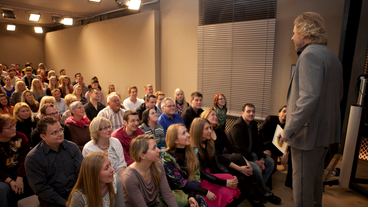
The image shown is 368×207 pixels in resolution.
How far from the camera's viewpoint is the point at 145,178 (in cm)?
184

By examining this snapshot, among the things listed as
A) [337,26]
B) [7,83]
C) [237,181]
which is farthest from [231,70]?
[7,83]

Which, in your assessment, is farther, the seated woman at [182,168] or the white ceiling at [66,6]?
the white ceiling at [66,6]

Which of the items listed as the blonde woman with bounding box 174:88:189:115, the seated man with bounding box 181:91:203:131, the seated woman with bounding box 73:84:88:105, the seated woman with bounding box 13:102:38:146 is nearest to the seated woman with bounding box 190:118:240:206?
the seated man with bounding box 181:91:203:131

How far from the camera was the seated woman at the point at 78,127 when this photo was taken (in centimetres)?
279

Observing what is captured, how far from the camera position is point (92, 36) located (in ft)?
26.3

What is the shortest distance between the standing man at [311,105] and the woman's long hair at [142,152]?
109 centimetres

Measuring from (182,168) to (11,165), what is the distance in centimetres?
182

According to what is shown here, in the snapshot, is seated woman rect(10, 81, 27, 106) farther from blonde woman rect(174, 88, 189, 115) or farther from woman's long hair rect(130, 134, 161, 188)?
woman's long hair rect(130, 134, 161, 188)

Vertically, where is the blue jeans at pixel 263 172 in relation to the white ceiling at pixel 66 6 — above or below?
below

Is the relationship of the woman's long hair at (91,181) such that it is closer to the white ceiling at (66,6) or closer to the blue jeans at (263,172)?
the blue jeans at (263,172)

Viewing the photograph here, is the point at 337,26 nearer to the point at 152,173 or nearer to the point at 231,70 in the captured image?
the point at 231,70

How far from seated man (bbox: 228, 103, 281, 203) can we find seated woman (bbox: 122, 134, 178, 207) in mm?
1467

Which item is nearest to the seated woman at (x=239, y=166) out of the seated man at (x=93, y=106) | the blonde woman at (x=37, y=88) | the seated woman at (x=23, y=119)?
the seated man at (x=93, y=106)

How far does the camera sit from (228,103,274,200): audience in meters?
3.03
